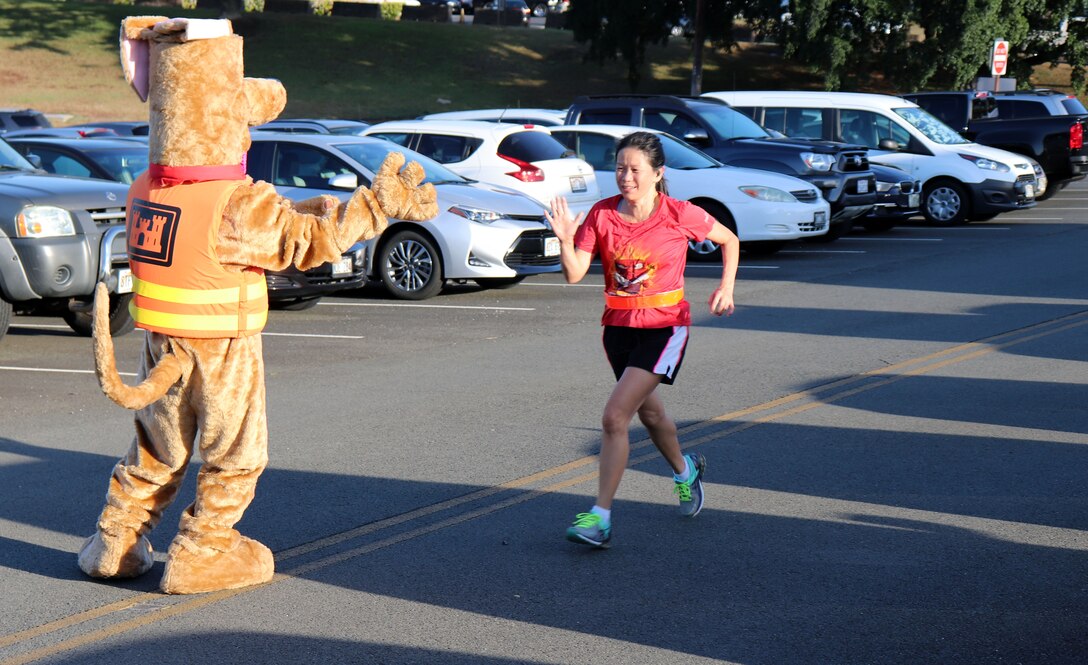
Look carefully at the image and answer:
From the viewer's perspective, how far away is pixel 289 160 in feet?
45.3

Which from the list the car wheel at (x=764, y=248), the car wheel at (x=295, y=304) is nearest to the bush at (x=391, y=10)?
the car wheel at (x=764, y=248)

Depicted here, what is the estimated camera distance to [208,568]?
509cm

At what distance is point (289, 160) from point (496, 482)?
7878 millimetres

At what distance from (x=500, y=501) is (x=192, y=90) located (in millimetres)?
2440

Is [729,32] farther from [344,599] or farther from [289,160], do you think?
[344,599]

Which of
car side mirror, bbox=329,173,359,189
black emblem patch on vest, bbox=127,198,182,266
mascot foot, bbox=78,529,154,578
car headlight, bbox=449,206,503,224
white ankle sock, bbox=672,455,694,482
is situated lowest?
mascot foot, bbox=78,529,154,578

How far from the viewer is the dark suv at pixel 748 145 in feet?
58.7

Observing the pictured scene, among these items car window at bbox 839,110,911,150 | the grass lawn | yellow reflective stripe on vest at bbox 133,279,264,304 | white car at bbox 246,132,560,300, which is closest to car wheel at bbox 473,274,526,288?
white car at bbox 246,132,560,300

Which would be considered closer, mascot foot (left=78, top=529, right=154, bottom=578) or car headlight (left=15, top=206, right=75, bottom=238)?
mascot foot (left=78, top=529, right=154, bottom=578)

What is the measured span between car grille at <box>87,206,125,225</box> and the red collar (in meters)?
5.60

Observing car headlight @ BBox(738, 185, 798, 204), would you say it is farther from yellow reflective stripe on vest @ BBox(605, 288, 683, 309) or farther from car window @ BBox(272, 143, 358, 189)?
yellow reflective stripe on vest @ BBox(605, 288, 683, 309)

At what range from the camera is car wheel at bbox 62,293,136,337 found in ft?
36.2

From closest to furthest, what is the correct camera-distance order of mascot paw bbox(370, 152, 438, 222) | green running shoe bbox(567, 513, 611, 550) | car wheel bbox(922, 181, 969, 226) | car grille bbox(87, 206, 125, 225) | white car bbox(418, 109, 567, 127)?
mascot paw bbox(370, 152, 438, 222) → green running shoe bbox(567, 513, 611, 550) → car grille bbox(87, 206, 125, 225) → car wheel bbox(922, 181, 969, 226) → white car bbox(418, 109, 567, 127)

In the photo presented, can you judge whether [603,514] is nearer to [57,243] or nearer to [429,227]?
[57,243]
